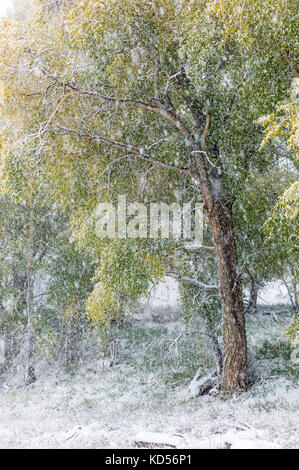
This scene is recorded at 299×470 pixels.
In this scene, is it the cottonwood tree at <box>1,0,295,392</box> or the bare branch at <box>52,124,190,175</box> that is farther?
the bare branch at <box>52,124,190,175</box>

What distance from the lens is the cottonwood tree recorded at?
878 centimetres

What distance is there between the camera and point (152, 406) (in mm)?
10547

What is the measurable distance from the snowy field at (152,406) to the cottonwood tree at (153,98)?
124 centimetres

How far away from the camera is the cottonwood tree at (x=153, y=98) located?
8781mm

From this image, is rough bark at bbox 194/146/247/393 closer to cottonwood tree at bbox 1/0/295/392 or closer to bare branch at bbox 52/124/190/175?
cottonwood tree at bbox 1/0/295/392

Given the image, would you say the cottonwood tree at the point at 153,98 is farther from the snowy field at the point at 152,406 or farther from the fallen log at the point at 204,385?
the snowy field at the point at 152,406

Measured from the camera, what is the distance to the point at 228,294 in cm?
973

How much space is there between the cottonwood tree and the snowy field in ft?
4.06

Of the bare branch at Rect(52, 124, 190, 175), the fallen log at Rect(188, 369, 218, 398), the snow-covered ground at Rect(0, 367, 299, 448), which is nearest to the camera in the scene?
the snow-covered ground at Rect(0, 367, 299, 448)

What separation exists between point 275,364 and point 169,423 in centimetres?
441

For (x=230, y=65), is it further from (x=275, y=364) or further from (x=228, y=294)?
(x=275, y=364)

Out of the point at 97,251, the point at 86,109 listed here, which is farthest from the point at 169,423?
the point at 86,109

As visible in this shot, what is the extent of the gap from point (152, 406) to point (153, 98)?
7.46m

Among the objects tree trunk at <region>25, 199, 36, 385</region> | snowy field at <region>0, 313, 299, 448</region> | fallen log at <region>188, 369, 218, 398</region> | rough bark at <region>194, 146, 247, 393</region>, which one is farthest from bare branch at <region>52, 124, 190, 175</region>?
tree trunk at <region>25, 199, 36, 385</region>
